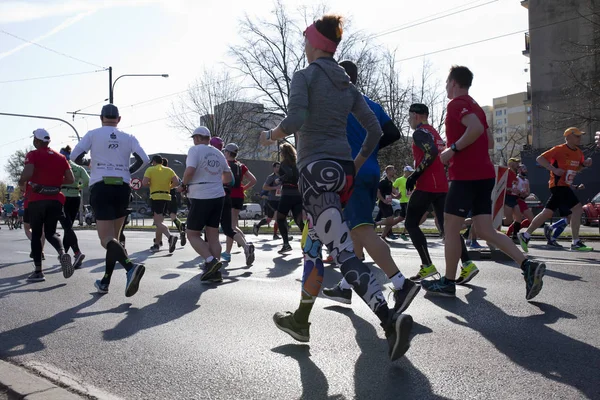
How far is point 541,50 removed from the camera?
4259 centimetres

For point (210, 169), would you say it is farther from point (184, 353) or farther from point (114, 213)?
point (184, 353)

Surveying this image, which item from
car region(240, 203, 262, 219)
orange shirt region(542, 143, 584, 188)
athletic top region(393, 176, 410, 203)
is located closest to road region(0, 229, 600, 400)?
orange shirt region(542, 143, 584, 188)

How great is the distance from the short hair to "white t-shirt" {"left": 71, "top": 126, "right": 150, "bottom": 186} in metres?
3.36

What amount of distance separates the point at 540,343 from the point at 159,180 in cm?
931

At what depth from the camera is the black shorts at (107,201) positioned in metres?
6.24

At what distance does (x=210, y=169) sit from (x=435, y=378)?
15.2 ft

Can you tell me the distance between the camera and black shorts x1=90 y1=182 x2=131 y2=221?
246 inches

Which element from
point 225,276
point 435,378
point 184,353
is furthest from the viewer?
point 225,276

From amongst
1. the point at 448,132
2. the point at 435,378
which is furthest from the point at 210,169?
the point at 435,378

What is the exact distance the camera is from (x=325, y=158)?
3.74 meters

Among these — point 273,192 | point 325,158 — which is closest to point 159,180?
point 273,192

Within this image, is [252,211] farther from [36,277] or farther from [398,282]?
[398,282]

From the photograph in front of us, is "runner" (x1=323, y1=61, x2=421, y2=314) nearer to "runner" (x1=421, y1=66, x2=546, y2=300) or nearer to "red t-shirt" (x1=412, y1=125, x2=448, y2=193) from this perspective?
"runner" (x1=421, y1=66, x2=546, y2=300)

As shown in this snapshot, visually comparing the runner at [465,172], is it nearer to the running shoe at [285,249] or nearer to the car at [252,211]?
the running shoe at [285,249]
